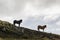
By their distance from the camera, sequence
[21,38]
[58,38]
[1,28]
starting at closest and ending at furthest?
[21,38] → [1,28] → [58,38]

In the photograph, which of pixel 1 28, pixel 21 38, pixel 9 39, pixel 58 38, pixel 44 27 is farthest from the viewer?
pixel 44 27

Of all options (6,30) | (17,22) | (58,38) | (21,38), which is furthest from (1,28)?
(58,38)

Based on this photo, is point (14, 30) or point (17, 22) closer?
point (14, 30)

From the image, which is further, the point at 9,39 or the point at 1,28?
the point at 1,28

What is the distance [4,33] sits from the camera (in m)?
45.0

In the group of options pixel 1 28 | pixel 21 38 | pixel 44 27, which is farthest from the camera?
pixel 44 27

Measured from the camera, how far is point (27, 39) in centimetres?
4309

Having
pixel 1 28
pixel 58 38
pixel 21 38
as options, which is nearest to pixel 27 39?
pixel 21 38

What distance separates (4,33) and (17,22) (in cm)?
1484

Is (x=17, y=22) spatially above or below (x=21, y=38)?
above

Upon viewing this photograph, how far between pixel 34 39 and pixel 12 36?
4892mm

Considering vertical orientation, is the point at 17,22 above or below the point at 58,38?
above

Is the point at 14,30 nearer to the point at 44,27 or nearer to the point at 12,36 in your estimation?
the point at 12,36

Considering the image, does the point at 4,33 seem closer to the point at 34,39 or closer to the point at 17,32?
the point at 17,32
